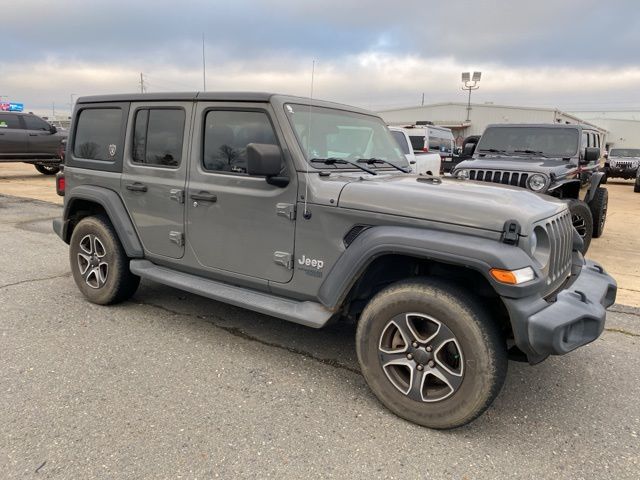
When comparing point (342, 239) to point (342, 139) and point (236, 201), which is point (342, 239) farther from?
point (342, 139)

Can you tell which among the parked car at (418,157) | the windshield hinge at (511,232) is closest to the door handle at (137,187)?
the windshield hinge at (511,232)

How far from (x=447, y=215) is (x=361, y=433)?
1.28m

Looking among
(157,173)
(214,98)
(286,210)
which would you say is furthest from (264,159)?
(157,173)

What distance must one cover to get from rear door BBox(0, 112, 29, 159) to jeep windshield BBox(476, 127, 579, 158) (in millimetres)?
13391

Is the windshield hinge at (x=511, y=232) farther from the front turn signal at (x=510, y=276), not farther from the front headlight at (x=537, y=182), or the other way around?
the front headlight at (x=537, y=182)

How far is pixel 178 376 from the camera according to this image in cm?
321

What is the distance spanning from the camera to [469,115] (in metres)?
42.0

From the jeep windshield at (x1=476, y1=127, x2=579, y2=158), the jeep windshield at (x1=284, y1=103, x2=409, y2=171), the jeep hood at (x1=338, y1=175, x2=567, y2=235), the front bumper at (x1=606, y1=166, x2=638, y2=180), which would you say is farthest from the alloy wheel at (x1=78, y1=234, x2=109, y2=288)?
the front bumper at (x1=606, y1=166, x2=638, y2=180)

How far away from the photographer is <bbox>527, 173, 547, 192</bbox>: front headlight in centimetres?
645

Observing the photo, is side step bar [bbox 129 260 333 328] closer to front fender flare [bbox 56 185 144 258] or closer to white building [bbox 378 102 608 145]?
front fender flare [bbox 56 185 144 258]

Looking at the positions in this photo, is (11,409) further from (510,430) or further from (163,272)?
(510,430)

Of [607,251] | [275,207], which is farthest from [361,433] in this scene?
[607,251]

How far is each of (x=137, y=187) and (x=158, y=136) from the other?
45 cm

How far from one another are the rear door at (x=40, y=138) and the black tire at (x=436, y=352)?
50.5 feet
